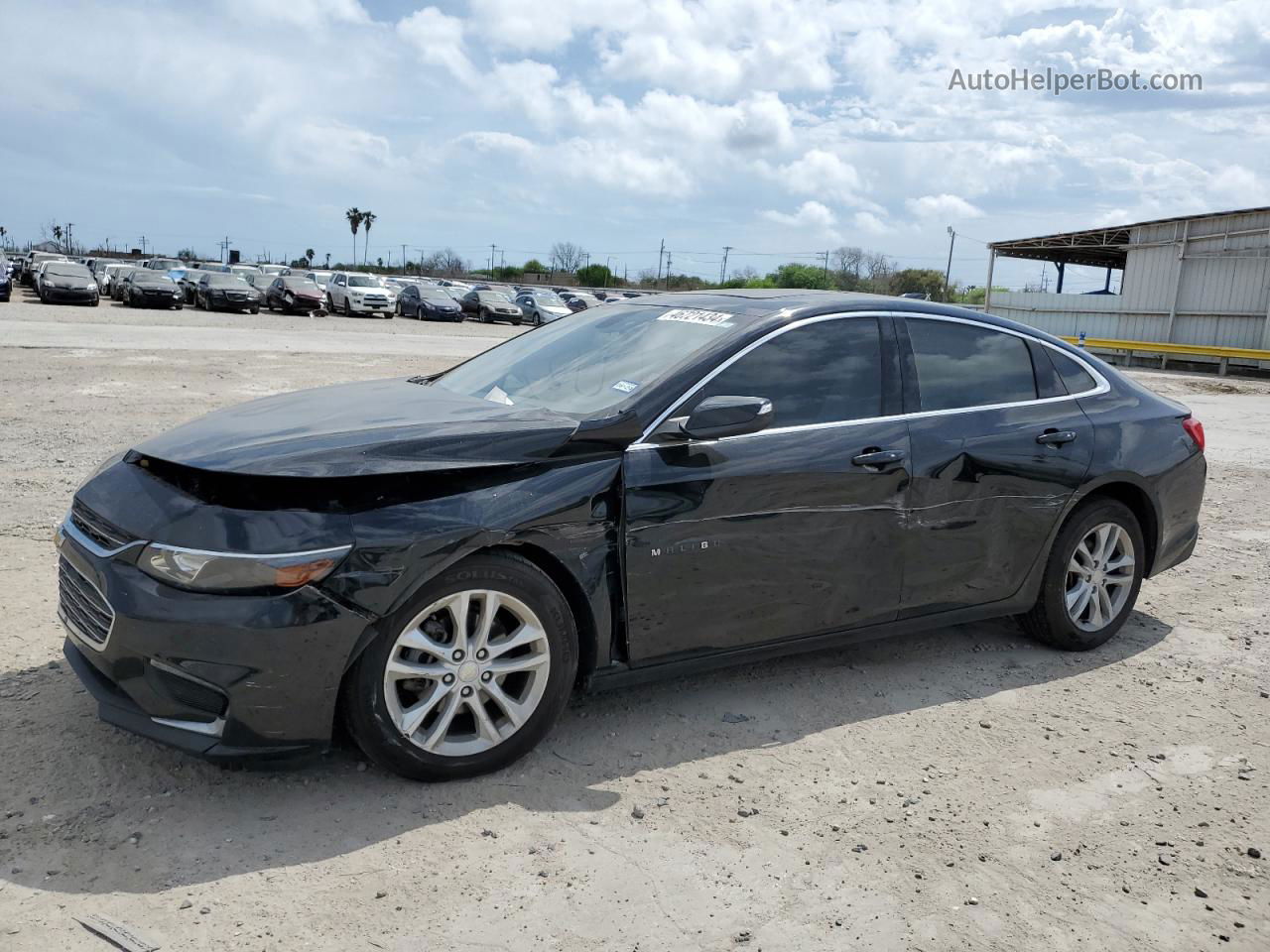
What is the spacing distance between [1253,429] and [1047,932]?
47.7 feet

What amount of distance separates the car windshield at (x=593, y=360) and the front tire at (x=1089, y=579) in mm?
2067

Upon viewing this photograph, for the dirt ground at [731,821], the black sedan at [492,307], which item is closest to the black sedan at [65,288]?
the black sedan at [492,307]

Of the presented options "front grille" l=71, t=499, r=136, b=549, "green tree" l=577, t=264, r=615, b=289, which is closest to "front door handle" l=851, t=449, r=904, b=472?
"front grille" l=71, t=499, r=136, b=549

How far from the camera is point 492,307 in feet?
135

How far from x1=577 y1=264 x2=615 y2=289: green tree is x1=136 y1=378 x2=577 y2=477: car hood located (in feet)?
295

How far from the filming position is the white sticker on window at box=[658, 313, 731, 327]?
432cm

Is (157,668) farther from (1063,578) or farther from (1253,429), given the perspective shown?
(1253,429)

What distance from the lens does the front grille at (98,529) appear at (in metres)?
3.29

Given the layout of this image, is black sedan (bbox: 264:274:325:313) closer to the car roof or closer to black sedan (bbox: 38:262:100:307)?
black sedan (bbox: 38:262:100:307)

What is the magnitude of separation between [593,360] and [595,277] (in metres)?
91.5

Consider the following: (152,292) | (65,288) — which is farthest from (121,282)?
(65,288)

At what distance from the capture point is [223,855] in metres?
3.04

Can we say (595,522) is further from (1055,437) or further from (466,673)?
(1055,437)

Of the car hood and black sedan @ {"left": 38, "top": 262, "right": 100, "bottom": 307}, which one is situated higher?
the car hood
